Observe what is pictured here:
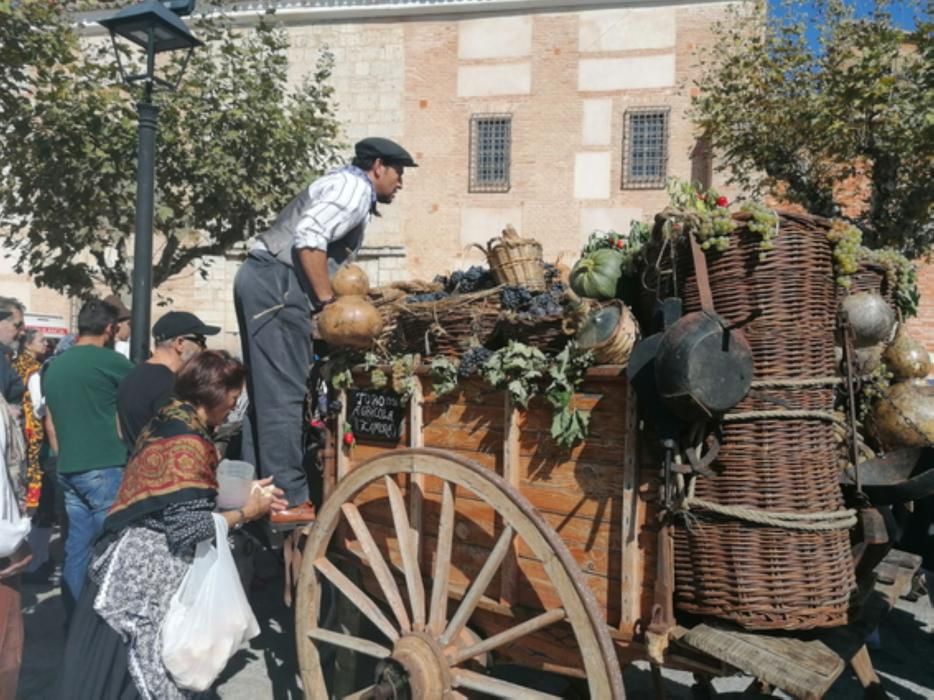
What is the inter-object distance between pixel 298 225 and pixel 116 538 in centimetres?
143

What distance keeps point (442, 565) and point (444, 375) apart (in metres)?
0.67

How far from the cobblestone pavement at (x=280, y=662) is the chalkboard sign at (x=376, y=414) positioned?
1.54m

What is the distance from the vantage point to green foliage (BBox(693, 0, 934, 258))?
9641 millimetres

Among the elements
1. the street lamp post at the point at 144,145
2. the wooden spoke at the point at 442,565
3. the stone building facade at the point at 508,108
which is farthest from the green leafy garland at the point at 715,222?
the stone building facade at the point at 508,108

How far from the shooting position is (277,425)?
3.49 m

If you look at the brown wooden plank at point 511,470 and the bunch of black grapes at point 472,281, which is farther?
the bunch of black grapes at point 472,281

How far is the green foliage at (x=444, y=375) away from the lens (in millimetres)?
2930

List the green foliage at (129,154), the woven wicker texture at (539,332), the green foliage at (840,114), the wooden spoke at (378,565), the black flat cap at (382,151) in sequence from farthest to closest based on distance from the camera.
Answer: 1. the green foliage at (840,114)
2. the green foliage at (129,154)
3. the black flat cap at (382,151)
4. the wooden spoke at (378,565)
5. the woven wicker texture at (539,332)

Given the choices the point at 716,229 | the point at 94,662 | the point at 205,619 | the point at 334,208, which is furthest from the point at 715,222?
the point at 94,662

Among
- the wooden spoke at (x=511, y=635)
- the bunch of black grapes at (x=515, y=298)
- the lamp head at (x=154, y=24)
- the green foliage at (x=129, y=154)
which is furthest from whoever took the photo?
the green foliage at (x=129, y=154)

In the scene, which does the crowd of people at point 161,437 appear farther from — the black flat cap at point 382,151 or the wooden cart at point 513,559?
the wooden cart at point 513,559

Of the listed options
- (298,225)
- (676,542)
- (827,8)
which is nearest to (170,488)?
(298,225)

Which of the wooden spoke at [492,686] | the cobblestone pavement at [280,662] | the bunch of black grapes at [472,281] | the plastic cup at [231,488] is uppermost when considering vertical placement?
the bunch of black grapes at [472,281]

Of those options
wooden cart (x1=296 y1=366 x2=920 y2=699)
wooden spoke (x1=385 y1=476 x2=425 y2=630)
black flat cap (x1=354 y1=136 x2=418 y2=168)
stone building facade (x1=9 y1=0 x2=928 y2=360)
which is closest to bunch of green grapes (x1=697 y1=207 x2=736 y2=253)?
wooden cart (x1=296 y1=366 x2=920 y2=699)
